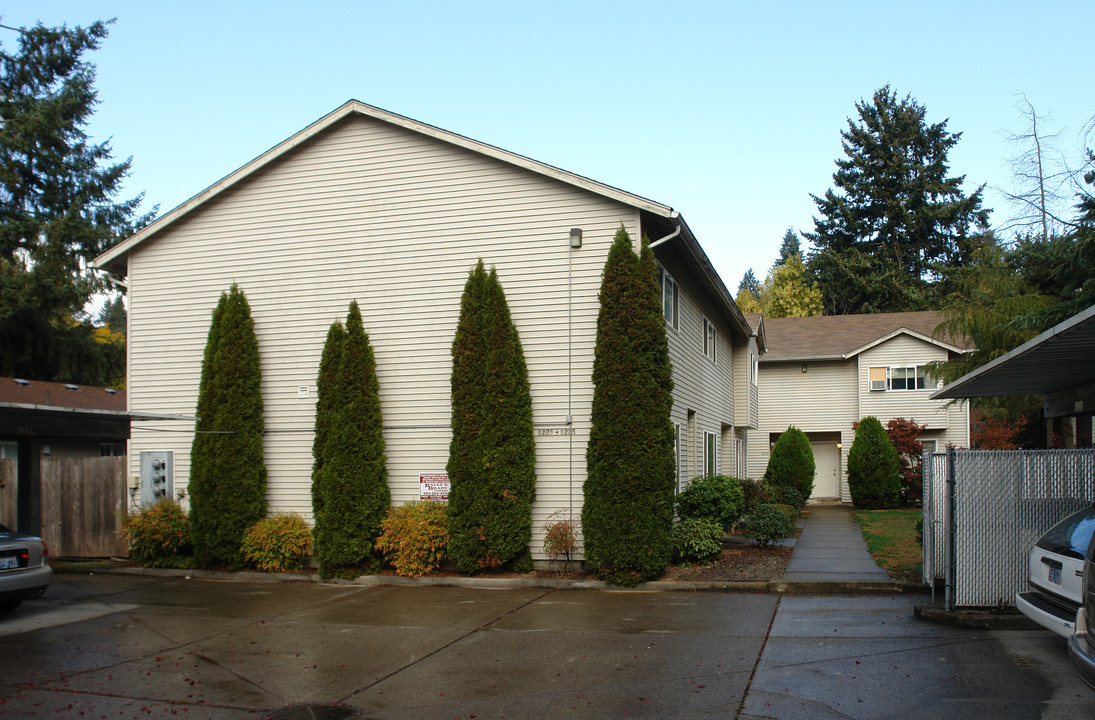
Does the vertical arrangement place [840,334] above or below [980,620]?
above

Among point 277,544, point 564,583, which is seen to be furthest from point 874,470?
point 277,544

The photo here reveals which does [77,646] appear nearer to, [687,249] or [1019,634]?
[1019,634]

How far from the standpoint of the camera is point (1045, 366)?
1051 centimetres

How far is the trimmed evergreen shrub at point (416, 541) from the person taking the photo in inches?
535

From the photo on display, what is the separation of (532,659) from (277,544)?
23.9ft

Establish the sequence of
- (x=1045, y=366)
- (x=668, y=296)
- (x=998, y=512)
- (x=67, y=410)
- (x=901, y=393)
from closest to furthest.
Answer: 1. (x=998, y=512)
2. (x=1045, y=366)
3. (x=67, y=410)
4. (x=668, y=296)
5. (x=901, y=393)

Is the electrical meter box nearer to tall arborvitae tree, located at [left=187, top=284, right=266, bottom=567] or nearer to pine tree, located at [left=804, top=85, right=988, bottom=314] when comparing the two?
tall arborvitae tree, located at [left=187, top=284, right=266, bottom=567]

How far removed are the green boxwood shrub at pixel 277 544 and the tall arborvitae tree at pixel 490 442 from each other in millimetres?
2835

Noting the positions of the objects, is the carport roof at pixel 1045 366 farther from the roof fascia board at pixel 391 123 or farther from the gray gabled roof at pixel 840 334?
the gray gabled roof at pixel 840 334

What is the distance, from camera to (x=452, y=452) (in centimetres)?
1377

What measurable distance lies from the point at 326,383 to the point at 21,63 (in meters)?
28.7

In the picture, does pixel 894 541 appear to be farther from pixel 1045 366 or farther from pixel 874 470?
pixel 874 470

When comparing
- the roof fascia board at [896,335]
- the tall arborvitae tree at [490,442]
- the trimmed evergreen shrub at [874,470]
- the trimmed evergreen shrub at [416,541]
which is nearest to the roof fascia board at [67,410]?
the trimmed evergreen shrub at [416,541]

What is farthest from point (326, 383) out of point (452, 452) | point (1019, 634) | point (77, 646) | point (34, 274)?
point (34, 274)
